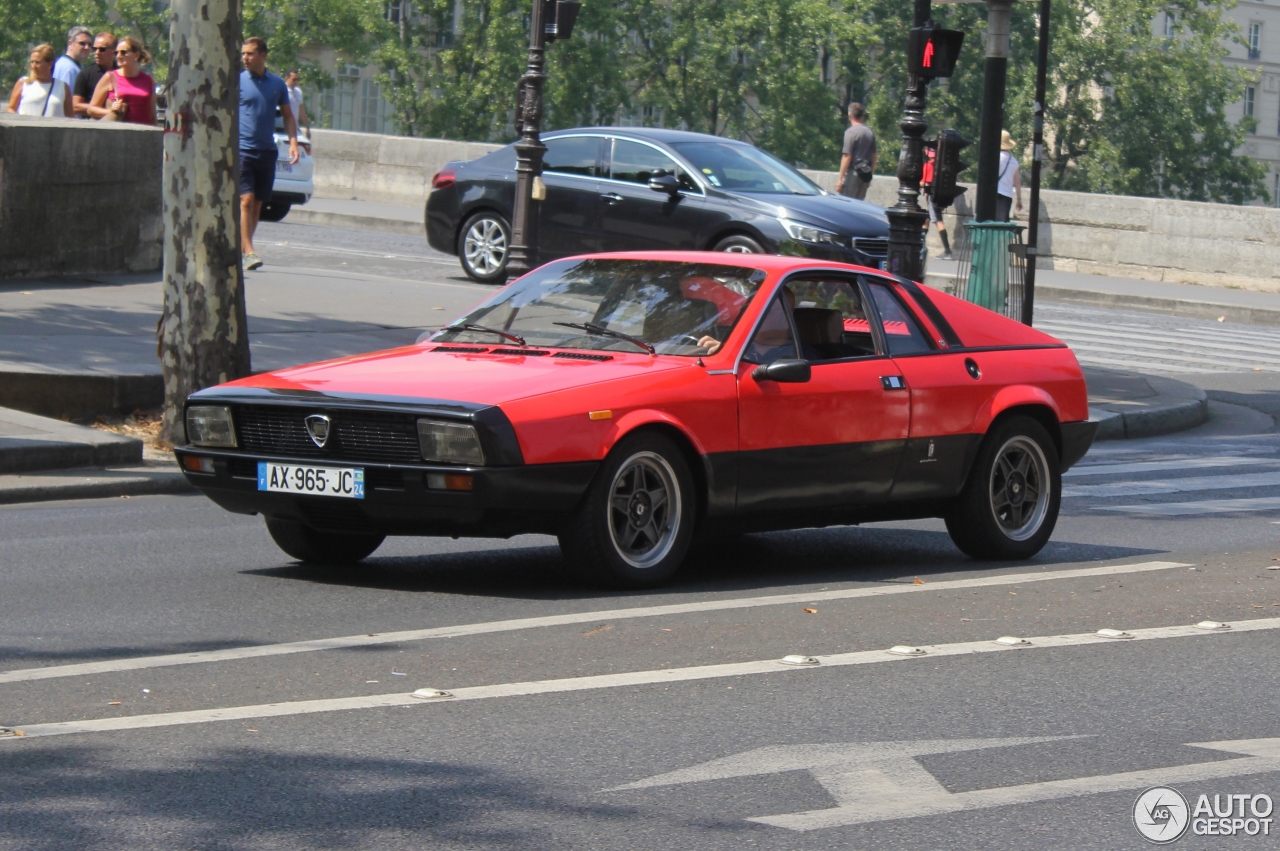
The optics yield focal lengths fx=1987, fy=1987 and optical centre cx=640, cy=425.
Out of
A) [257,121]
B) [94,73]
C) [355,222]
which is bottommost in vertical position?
[355,222]

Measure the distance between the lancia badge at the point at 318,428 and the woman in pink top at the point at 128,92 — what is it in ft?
41.7

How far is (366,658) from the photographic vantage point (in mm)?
6359

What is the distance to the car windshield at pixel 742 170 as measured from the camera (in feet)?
65.6

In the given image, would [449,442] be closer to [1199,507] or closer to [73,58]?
[1199,507]

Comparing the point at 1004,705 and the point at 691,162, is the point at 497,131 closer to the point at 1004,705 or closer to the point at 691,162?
the point at 691,162

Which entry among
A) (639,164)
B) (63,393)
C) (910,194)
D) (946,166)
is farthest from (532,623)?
(639,164)

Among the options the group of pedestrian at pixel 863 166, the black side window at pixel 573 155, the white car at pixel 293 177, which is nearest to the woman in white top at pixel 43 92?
the white car at pixel 293 177

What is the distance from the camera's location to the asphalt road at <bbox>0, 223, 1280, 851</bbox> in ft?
15.2

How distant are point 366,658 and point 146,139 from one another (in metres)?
12.4

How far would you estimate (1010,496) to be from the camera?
929 cm

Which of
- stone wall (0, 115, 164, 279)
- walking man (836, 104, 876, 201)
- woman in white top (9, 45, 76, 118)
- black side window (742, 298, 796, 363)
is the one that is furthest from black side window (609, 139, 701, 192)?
black side window (742, 298, 796, 363)

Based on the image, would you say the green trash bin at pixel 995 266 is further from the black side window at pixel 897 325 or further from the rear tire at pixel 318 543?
the rear tire at pixel 318 543

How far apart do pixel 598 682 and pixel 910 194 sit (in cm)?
1033

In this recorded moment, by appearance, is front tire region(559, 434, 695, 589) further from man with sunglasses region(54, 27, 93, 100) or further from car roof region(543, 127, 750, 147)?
man with sunglasses region(54, 27, 93, 100)
